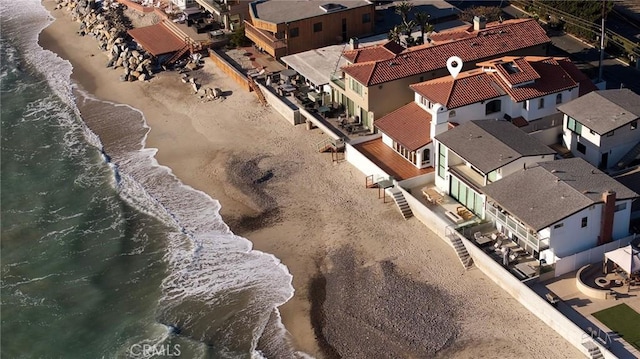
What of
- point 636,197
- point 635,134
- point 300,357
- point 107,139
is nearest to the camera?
point 300,357

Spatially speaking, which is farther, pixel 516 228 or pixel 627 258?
pixel 516 228

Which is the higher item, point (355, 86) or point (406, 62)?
point (406, 62)

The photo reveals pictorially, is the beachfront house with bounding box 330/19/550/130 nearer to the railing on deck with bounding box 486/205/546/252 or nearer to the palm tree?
the palm tree

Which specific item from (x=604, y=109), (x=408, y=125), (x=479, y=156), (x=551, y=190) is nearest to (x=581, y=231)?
(x=551, y=190)

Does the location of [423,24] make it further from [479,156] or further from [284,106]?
[479,156]

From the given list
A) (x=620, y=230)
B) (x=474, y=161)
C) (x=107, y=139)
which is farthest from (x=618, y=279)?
(x=107, y=139)

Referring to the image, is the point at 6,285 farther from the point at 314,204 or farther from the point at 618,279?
the point at 618,279

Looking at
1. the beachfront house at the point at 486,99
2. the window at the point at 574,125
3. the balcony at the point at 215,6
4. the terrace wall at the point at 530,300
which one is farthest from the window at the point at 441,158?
the balcony at the point at 215,6

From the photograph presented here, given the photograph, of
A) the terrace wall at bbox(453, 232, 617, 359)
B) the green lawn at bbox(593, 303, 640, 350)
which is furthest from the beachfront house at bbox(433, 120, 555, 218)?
the green lawn at bbox(593, 303, 640, 350)
